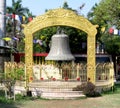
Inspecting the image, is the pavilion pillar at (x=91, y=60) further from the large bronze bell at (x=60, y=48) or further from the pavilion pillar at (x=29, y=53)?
the pavilion pillar at (x=29, y=53)

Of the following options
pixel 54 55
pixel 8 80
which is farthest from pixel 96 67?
pixel 8 80

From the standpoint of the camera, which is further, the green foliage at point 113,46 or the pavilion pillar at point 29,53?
the green foliage at point 113,46

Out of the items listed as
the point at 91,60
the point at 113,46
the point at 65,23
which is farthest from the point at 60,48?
the point at 113,46

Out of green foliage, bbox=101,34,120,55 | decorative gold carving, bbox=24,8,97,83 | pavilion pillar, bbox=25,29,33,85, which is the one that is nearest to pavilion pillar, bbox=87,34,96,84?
decorative gold carving, bbox=24,8,97,83

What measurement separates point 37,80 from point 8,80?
154 inches

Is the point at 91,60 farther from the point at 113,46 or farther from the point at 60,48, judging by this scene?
the point at 113,46

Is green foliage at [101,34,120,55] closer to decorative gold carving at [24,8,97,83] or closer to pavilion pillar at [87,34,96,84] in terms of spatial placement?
pavilion pillar at [87,34,96,84]

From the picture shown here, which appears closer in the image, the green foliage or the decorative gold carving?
the decorative gold carving

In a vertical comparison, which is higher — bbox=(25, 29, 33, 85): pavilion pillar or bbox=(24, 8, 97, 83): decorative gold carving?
bbox=(24, 8, 97, 83): decorative gold carving

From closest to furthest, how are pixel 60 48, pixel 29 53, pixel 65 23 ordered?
pixel 65 23 → pixel 29 53 → pixel 60 48

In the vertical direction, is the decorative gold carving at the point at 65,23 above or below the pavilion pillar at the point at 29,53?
above

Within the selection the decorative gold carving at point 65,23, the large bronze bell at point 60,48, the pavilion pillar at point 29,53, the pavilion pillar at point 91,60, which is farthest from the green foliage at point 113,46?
the pavilion pillar at point 29,53

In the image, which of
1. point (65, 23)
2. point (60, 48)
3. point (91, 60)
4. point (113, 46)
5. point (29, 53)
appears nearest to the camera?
point (65, 23)

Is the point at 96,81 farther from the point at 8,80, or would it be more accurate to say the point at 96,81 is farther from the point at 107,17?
the point at 107,17
